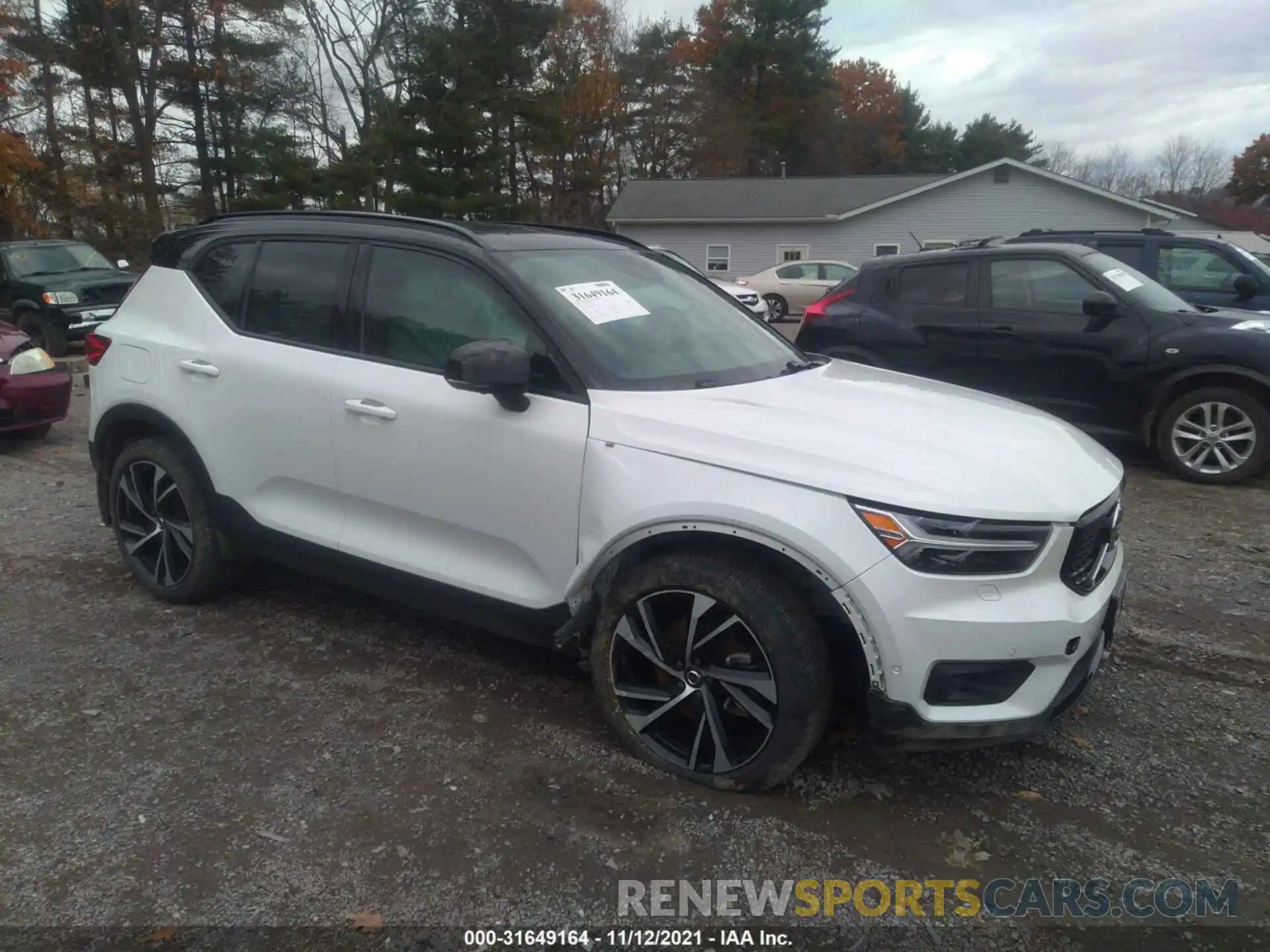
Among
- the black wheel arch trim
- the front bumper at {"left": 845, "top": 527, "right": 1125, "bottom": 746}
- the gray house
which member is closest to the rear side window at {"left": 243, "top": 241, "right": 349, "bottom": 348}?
the black wheel arch trim

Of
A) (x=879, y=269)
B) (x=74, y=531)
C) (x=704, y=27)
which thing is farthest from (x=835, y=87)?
(x=74, y=531)

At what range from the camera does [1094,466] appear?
10.3ft

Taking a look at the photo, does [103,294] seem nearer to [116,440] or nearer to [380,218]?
[116,440]

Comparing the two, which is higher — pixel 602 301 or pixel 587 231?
pixel 587 231

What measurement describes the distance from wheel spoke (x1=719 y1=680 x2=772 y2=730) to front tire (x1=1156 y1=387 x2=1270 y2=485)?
5167mm

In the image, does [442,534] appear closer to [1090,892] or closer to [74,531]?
[1090,892]

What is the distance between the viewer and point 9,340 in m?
7.62

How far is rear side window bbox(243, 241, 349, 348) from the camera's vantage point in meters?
3.79

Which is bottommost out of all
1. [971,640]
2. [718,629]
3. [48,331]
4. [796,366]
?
[48,331]

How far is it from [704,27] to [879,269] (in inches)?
1808

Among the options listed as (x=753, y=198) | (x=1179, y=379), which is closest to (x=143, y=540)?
(x=1179, y=379)

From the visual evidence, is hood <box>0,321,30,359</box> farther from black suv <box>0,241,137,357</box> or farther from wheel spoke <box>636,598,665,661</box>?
wheel spoke <box>636,598,665,661</box>

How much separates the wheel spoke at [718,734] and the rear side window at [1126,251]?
7501 millimetres

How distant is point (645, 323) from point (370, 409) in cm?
106
